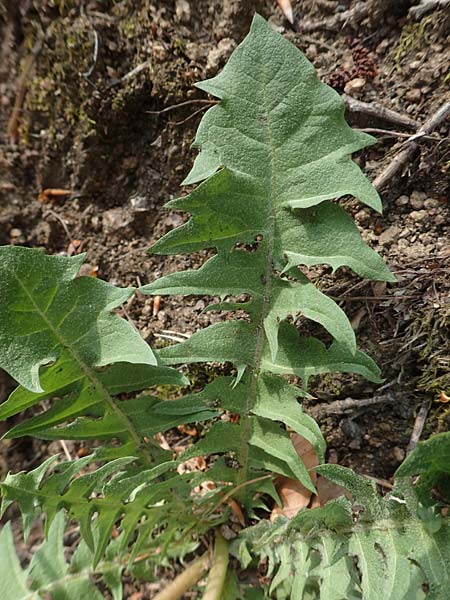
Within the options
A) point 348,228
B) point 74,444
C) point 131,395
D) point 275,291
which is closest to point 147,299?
point 131,395

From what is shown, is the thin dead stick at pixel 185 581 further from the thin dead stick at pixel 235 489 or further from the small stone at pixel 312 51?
the small stone at pixel 312 51

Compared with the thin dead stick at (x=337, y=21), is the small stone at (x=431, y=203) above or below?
below

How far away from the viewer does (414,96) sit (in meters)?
1.68

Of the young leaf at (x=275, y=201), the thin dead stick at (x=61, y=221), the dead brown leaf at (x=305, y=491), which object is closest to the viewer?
the young leaf at (x=275, y=201)

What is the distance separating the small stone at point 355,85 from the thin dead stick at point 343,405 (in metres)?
0.96

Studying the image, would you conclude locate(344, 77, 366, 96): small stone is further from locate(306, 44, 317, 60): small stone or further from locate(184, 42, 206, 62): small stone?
locate(184, 42, 206, 62): small stone

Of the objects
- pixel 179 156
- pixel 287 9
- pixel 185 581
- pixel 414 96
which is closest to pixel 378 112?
pixel 414 96

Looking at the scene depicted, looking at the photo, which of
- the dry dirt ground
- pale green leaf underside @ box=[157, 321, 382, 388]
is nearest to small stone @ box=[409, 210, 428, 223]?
the dry dirt ground

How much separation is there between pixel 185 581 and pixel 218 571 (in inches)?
5.4

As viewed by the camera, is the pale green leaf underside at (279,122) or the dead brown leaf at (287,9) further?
the dead brown leaf at (287,9)

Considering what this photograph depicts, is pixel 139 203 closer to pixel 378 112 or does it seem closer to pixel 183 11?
pixel 183 11

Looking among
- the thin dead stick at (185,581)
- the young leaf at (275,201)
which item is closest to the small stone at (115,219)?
the young leaf at (275,201)

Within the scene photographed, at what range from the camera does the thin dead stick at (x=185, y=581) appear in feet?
5.80

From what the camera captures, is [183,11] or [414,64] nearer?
[414,64]
